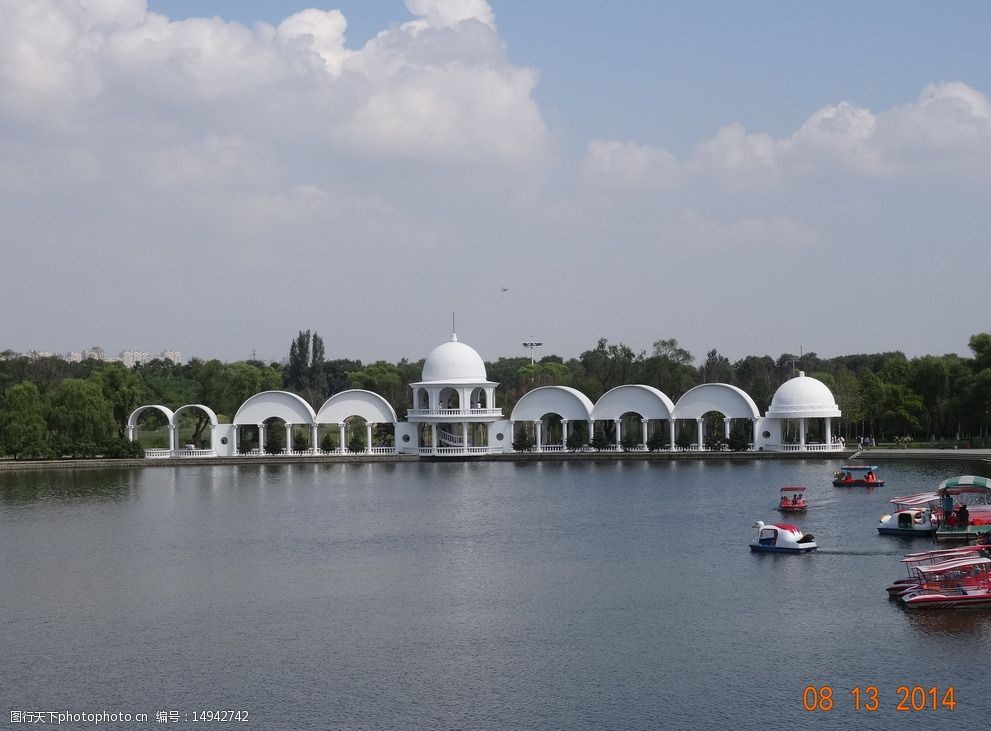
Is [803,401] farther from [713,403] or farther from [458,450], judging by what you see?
[458,450]

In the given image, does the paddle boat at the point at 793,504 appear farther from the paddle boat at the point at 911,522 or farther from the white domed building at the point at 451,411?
the white domed building at the point at 451,411

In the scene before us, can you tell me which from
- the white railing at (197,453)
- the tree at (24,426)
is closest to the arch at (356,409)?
the white railing at (197,453)

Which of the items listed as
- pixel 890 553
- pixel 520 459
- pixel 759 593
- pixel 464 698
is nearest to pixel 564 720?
pixel 464 698

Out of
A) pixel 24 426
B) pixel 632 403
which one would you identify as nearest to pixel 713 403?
pixel 632 403

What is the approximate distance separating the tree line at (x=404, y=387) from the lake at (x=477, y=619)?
2032 centimetres

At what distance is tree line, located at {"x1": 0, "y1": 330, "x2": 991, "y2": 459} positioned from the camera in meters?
58.8

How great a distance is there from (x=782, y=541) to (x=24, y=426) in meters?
43.3

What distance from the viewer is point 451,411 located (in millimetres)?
59000

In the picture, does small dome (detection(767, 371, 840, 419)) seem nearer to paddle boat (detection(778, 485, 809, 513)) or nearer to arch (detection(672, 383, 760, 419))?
arch (detection(672, 383, 760, 419))

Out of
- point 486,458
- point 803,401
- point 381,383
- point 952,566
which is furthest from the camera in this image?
point 381,383

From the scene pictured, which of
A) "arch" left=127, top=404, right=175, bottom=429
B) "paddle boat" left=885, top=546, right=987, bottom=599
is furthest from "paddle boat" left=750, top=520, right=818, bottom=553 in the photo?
"arch" left=127, top=404, right=175, bottom=429

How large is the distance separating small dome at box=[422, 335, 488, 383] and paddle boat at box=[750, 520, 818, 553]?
3257cm

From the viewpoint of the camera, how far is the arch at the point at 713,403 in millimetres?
56906

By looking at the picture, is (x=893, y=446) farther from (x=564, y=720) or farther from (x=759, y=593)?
(x=564, y=720)
